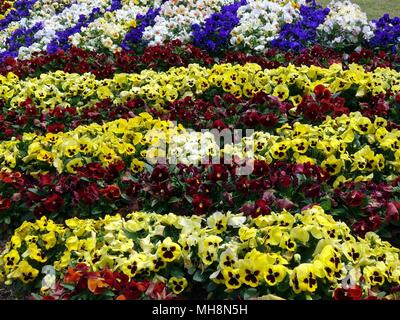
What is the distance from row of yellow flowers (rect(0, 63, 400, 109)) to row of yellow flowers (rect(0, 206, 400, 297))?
2.24 m

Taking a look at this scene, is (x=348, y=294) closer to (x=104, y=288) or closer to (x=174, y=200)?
(x=104, y=288)

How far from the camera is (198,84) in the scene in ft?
18.9

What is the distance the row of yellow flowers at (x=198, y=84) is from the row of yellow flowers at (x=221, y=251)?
2.24 metres

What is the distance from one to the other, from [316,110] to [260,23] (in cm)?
337

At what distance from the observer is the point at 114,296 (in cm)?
302

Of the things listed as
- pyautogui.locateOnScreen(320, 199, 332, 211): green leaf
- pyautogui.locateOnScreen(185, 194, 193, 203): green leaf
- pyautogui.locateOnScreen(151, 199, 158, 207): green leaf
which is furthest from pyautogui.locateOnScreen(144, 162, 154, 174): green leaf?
pyautogui.locateOnScreen(320, 199, 332, 211): green leaf

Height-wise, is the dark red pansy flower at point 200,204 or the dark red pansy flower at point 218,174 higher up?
the dark red pansy flower at point 218,174

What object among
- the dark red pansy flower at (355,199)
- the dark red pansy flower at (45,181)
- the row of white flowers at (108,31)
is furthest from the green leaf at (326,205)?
the row of white flowers at (108,31)

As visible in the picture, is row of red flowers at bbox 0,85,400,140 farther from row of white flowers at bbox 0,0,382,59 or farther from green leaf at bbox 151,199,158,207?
row of white flowers at bbox 0,0,382,59

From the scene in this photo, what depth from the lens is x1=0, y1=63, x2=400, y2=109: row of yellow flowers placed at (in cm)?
547

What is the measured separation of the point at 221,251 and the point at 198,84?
284 centimetres

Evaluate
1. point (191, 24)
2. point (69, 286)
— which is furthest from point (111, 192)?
point (191, 24)

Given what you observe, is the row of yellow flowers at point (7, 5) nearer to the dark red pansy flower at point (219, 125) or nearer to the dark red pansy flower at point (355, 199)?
the dark red pansy flower at point (219, 125)

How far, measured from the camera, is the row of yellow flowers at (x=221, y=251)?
298 centimetres
